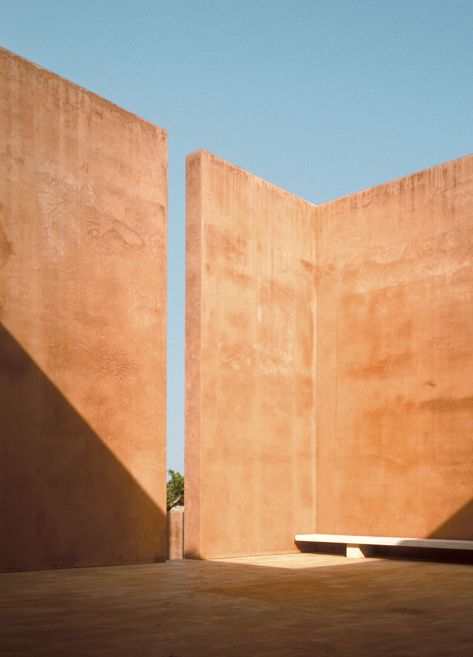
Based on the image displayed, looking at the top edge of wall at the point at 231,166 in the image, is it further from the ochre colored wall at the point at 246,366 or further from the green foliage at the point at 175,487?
the green foliage at the point at 175,487

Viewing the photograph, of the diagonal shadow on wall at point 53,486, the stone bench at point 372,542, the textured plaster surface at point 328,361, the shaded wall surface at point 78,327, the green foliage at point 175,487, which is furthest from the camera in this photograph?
the green foliage at point 175,487

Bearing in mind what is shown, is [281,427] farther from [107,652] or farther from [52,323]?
[107,652]

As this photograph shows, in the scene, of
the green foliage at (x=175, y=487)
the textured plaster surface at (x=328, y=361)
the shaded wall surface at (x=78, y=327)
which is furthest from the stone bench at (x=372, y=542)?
the green foliage at (x=175, y=487)

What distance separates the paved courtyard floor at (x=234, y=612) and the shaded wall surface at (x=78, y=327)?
1.66 ft

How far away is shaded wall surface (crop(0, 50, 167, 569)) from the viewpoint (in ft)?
23.3

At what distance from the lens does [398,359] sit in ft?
32.9

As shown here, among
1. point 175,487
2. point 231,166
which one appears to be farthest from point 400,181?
point 175,487

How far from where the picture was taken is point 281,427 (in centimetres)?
1009

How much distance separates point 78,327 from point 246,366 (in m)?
2.68

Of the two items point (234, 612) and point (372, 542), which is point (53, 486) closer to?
point (234, 612)

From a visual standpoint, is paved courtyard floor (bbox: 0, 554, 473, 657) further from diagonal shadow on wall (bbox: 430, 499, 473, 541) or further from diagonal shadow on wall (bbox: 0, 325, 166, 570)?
diagonal shadow on wall (bbox: 430, 499, 473, 541)

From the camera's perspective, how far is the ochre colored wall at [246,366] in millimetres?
9023

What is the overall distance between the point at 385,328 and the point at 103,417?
4307 millimetres

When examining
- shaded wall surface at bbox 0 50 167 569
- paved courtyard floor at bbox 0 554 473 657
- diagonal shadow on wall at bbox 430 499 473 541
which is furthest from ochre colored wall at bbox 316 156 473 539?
shaded wall surface at bbox 0 50 167 569
